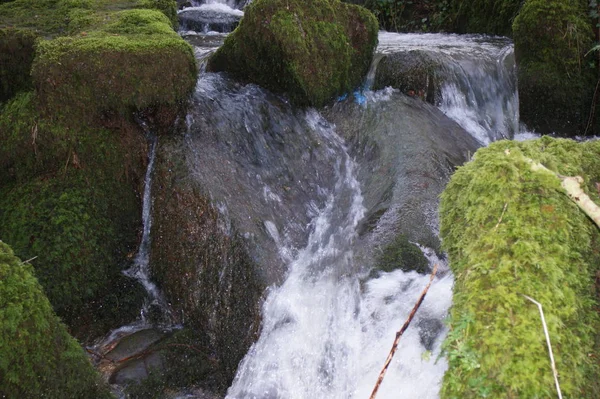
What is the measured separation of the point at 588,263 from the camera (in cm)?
238

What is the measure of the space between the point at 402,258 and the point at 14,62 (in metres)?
4.11

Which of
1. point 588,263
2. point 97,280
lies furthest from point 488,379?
point 97,280

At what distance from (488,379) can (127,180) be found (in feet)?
13.4

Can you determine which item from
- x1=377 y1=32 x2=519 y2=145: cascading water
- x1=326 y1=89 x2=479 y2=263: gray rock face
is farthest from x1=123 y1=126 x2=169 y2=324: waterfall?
x1=377 y1=32 x2=519 y2=145: cascading water

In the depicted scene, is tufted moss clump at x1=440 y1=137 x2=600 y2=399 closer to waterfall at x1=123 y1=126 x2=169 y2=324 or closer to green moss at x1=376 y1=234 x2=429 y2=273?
green moss at x1=376 y1=234 x2=429 y2=273

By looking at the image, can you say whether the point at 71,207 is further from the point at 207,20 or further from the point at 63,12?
the point at 207,20

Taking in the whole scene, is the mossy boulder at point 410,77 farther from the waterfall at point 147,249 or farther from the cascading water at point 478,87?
the waterfall at point 147,249

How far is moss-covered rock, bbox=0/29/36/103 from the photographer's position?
5062 mm

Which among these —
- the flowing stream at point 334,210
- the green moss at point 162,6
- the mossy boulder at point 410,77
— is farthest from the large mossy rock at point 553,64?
the green moss at point 162,6

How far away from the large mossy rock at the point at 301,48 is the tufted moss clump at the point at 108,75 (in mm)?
1305

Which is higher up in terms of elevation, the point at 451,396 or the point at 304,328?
the point at 451,396

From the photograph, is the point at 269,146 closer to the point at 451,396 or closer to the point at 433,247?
the point at 433,247

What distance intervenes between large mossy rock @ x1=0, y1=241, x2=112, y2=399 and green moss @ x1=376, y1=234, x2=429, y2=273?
8.29ft

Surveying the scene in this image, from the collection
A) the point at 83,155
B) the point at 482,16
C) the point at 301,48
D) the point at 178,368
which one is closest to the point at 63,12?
the point at 83,155
